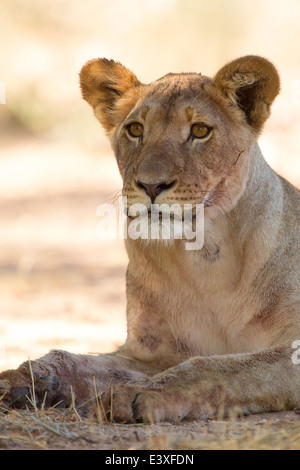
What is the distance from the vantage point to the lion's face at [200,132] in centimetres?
359

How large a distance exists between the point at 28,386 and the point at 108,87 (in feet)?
4.74

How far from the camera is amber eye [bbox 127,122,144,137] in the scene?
3875 mm

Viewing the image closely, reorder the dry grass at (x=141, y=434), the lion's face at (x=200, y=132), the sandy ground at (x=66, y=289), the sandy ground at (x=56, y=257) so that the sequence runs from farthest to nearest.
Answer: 1. the sandy ground at (x=56, y=257)
2. the lion's face at (x=200, y=132)
3. the sandy ground at (x=66, y=289)
4. the dry grass at (x=141, y=434)

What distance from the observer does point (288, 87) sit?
33.0 feet

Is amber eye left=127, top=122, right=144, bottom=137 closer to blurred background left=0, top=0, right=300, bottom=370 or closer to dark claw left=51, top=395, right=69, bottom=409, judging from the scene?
dark claw left=51, top=395, right=69, bottom=409

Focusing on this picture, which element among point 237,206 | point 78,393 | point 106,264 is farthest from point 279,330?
point 106,264

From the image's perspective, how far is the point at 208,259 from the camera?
12.8 ft

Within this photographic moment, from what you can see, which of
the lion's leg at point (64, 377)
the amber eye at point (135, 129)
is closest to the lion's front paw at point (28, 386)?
the lion's leg at point (64, 377)

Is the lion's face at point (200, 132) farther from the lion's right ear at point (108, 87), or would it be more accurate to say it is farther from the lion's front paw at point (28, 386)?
the lion's front paw at point (28, 386)

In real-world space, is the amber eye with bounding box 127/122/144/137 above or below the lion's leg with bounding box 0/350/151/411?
above

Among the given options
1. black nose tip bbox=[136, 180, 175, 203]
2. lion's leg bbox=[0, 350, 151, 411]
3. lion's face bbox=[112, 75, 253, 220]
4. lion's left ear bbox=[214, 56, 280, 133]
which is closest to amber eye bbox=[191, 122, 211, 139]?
lion's face bbox=[112, 75, 253, 220]

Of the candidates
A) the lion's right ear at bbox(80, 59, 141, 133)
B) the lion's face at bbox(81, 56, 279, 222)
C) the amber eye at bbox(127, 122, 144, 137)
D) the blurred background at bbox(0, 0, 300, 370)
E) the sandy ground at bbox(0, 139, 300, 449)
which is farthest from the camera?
the blurred background at bbox(0, 0, 300, 370)

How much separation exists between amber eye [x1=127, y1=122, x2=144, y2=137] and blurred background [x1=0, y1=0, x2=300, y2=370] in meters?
1.61

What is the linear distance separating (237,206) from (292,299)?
0.41 meters
